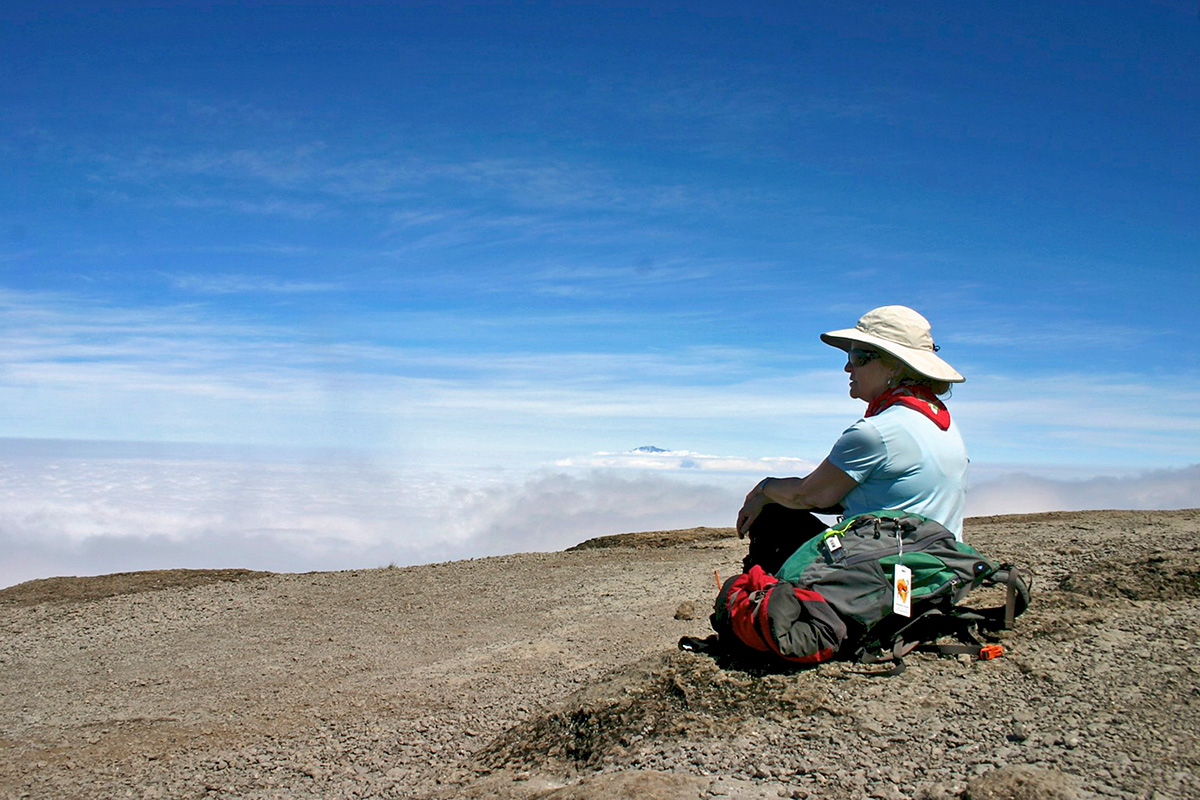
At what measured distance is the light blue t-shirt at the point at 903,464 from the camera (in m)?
4.39

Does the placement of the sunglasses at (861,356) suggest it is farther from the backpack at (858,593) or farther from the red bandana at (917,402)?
the backpack at (858,593)

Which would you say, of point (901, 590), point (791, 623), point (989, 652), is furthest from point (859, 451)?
point (989, 652)

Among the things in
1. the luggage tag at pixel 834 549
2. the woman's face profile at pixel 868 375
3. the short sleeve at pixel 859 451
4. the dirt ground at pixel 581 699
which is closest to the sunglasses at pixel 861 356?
the woman's face profile at pixel 868 375

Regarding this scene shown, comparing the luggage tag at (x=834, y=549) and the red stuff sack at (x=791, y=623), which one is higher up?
the luggage tag at (x=834, y=549)

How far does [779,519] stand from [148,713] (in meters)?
4.81

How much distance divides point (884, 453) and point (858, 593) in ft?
2.22

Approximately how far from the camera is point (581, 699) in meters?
4.92

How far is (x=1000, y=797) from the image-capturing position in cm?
330

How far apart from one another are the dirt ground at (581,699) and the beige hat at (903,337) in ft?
4.82

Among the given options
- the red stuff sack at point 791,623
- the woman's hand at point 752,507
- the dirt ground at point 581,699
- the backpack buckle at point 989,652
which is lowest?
the dirt ground at point 581,699

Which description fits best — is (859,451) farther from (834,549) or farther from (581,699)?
(581,699)

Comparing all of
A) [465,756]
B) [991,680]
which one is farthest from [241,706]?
[991,680]

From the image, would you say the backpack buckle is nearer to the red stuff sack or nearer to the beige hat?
the red stuff sack

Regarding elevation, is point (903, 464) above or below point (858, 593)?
above
